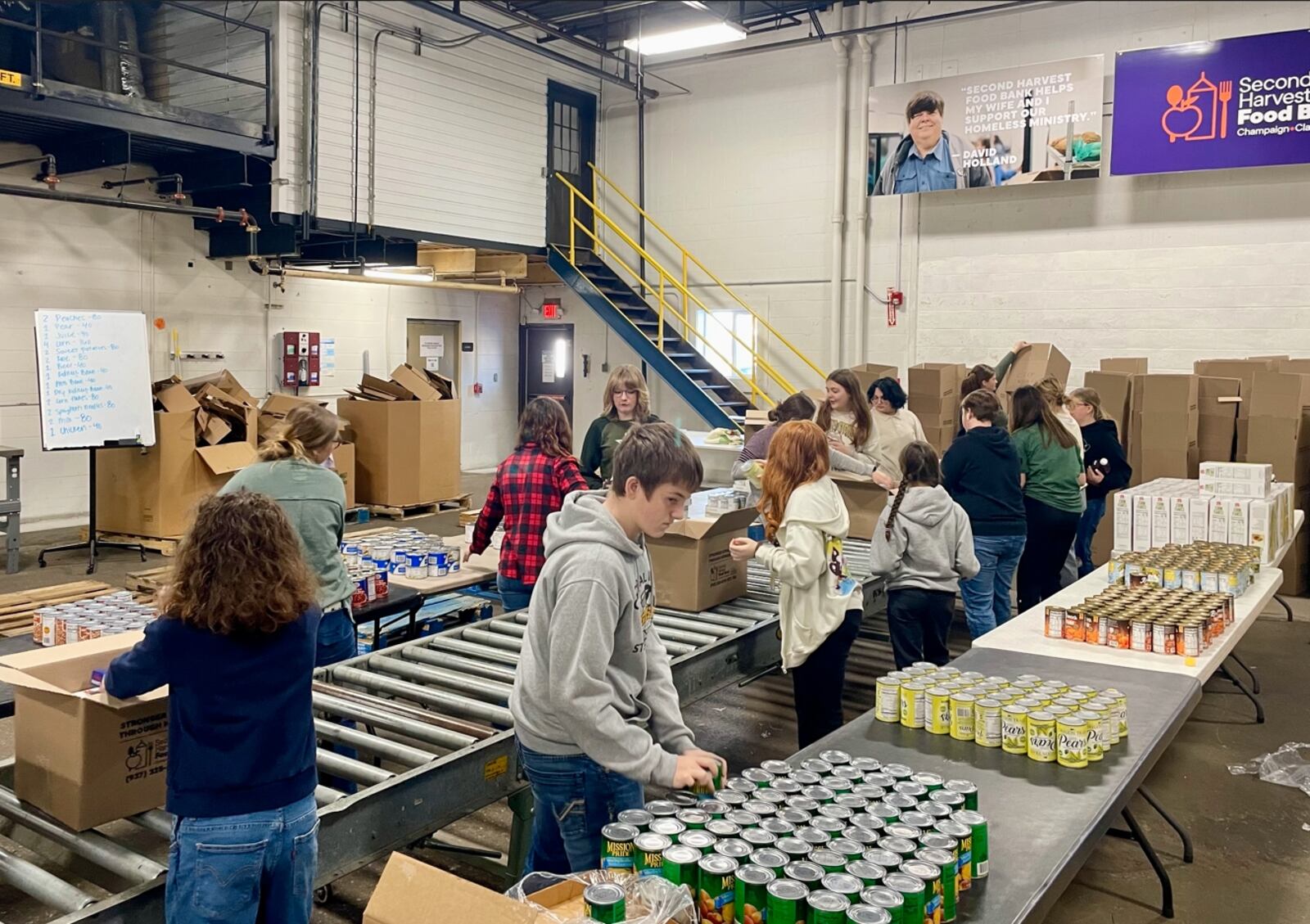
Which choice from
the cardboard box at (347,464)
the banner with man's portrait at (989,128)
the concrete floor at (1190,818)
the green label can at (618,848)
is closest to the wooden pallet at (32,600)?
the concrete floor at (1190,818)

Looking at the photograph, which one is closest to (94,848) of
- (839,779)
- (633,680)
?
(633,680)

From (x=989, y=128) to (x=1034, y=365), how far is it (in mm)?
3219

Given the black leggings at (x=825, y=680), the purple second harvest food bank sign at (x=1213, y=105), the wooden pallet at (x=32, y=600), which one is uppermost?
the purple second harvest food bank sign at (x=1213, y=105)

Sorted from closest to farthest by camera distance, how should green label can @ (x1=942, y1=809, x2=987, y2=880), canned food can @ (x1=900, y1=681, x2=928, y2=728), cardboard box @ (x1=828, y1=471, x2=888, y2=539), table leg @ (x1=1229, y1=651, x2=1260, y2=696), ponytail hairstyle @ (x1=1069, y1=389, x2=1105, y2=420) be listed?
green label can @ (x1=942, y1=809, x2=987, y2=880) < canned food can @ (x1=900, y1=681, x2=928, y2=728) < table leg @ (x1=1229, y1=651, x2=1260, y2=696) < cardboard box @ (x1=828, y1=471, x2=888, y2=539) < ponytail hairstyle @ (x1=1069, y1=389, x2=1105, y2=420)

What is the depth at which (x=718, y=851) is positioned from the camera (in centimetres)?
187

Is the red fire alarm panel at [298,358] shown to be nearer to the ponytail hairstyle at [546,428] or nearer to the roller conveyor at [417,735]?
the roller conveyor at [417,735]

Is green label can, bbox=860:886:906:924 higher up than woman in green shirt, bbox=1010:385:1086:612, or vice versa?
woman in green shirt, bbox=1010:385:1086:612

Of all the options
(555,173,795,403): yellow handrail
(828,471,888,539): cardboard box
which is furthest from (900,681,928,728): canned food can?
(555,173,795,403): yellow handrail

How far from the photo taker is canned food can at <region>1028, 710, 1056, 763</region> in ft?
8.76

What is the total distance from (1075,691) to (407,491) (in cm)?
887

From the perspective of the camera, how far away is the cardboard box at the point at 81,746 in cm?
240

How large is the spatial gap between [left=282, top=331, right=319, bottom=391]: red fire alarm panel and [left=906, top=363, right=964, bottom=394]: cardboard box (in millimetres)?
7003

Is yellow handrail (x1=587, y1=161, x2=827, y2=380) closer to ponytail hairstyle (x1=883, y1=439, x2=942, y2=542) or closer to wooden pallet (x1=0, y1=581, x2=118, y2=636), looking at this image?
ponytail hairstyle (x1=883, y1=439, x2=942, y2=542)

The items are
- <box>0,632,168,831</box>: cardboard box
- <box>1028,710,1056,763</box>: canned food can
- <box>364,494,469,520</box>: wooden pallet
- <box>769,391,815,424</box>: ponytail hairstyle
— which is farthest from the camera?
<box>364,494,469,520</box>: wooden pallet
